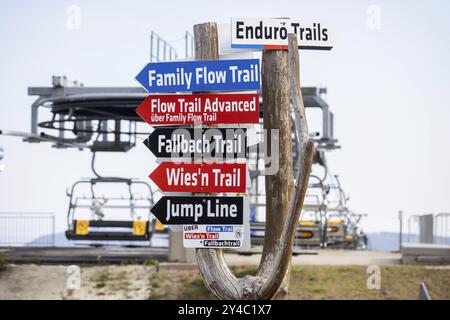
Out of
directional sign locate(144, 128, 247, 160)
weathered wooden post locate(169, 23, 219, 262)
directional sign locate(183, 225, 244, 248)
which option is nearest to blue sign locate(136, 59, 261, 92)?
weathered wooden post locate(169, 23, 219, 262)

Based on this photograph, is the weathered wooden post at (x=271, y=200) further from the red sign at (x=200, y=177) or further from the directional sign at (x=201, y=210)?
the red sign at (x=200, y=177)

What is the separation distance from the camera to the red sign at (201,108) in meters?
12.2

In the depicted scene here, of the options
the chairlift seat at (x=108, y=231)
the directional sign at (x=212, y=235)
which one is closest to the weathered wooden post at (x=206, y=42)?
the directional sign at (x=212, y=235)

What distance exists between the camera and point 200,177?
Result: 1232cm

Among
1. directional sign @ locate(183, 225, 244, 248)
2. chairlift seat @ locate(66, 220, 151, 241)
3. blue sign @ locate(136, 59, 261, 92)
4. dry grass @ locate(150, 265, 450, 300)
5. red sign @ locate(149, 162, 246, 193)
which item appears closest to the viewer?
blue sign @ locate(136, 59, 261, 92)

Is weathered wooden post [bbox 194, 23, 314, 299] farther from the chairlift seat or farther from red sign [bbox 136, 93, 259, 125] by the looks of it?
the chairlift seat

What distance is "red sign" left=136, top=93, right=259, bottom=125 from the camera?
12.2m

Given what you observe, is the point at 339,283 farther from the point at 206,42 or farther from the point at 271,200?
the point at 206,42

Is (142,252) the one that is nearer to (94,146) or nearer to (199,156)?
(94,146)

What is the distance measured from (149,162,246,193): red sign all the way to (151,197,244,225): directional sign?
0.37 feet

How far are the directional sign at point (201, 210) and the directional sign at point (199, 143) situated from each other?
→ 482mm

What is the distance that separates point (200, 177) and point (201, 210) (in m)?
0.36

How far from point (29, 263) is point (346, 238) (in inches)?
368

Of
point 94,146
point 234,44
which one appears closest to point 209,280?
point 234,44
